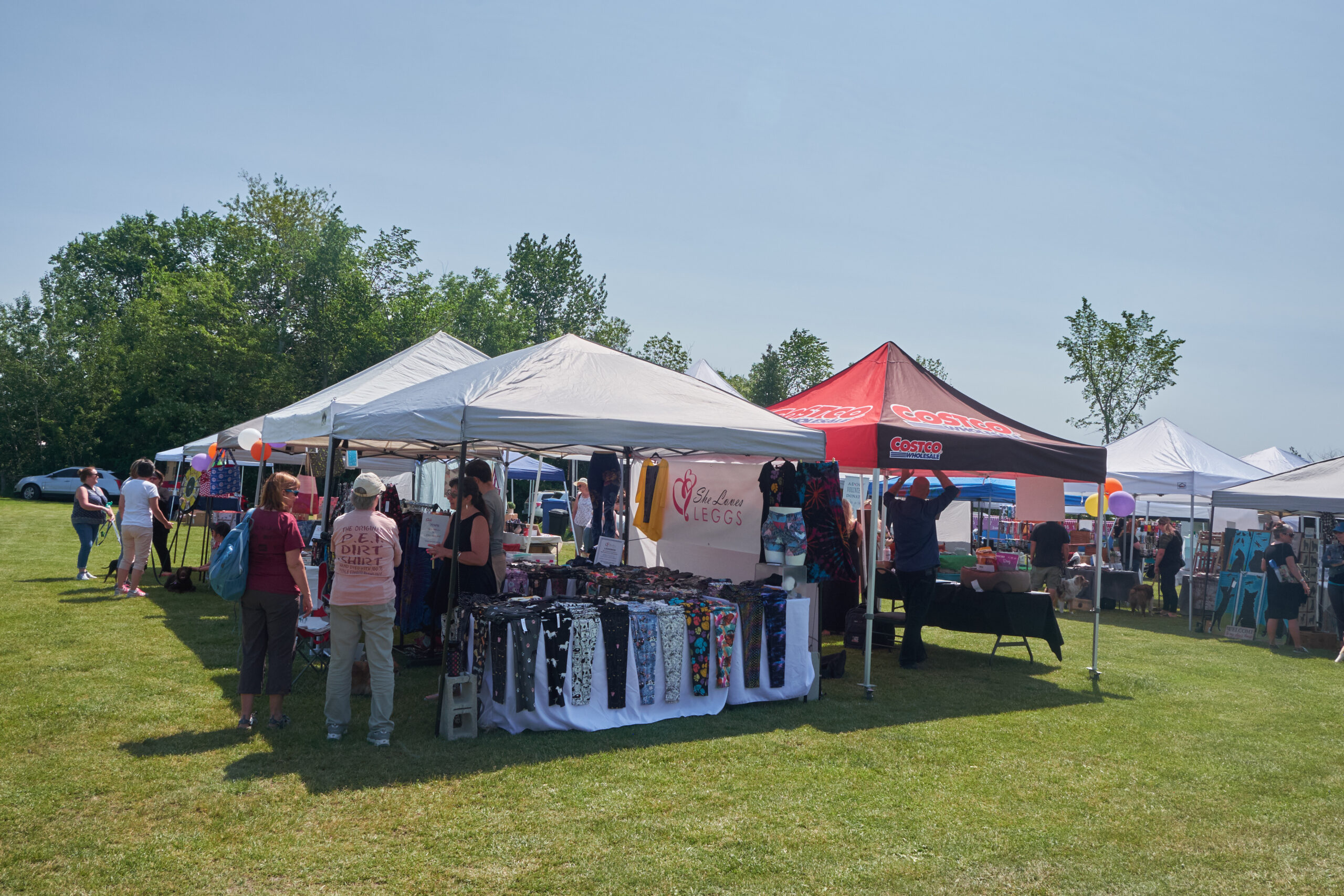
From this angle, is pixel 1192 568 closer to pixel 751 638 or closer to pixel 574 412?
pixel 751 638

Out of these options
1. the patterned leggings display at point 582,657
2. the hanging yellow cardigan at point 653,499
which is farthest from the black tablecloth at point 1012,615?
the patterned leggings display at point 582,657

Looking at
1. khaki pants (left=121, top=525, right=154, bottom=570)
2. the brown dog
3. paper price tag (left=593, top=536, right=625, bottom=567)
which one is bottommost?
the brown dog

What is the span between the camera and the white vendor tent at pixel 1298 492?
11.0 metres

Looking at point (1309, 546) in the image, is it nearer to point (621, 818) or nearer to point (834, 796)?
point (834, 796)

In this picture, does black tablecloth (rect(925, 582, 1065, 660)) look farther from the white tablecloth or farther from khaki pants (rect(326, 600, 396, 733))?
khaki pants (rect(326, 600, 396, 733))

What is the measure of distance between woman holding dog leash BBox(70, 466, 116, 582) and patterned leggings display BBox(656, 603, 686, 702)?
8594 millimetres

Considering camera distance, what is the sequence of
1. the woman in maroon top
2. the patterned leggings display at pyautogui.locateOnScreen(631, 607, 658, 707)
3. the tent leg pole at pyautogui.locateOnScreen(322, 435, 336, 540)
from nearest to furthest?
the woman in maroon top, the patterned leggings display at pyautogui.locateOnScreen(631, 607, 658, 707), the tent leg pole at pyautogui.locateOnScreen(322, 435, 336, 540)

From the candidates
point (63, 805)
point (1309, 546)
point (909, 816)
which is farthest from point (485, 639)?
point (1309, 546)

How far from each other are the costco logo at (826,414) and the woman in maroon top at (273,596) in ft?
12.4

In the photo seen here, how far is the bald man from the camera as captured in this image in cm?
773

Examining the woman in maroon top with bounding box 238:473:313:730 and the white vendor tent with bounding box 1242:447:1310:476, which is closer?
the woman in maroon top with bounding box 238:473:313:730

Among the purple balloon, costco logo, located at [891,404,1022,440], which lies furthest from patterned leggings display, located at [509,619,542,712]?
the purple balloon

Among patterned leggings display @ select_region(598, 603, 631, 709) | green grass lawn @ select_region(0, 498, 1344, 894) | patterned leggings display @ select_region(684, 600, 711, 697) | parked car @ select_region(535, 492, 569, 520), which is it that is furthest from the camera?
parked car @ select_region(535, 492, 569, 520)

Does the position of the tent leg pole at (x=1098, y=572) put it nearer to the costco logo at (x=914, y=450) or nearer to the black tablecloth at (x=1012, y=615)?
the black tablecloth at (x=1012, y=615)
